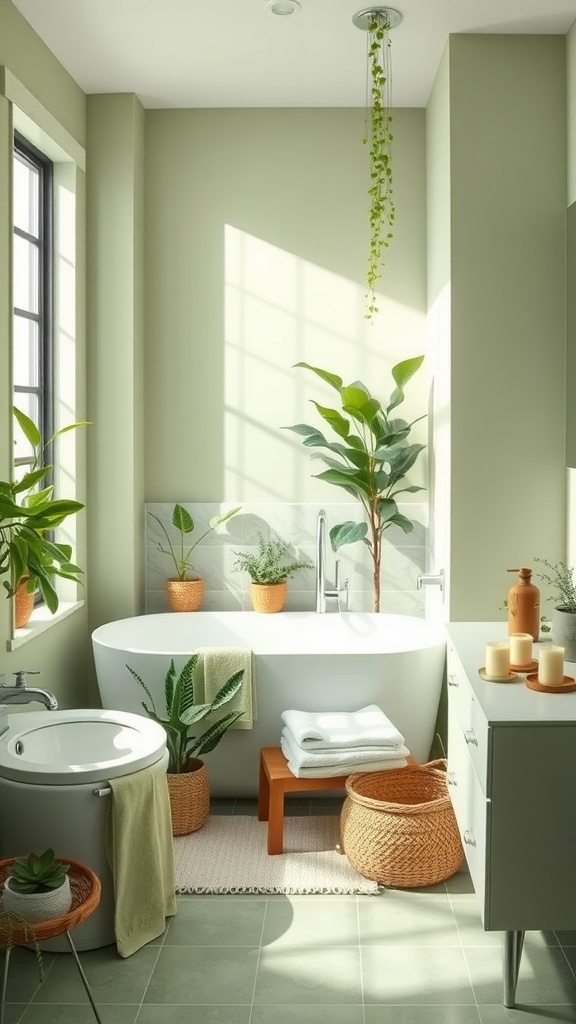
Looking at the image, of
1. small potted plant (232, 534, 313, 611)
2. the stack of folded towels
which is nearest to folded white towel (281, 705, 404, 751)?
the stack of folded towels

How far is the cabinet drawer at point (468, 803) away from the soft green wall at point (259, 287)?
1891mm

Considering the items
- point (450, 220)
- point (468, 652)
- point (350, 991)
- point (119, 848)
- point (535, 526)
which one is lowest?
point (350, 991)

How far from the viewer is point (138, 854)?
3.05 meters

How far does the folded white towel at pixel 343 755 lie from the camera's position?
3719 mm

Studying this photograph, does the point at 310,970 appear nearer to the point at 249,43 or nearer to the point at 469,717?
the point at 469,717

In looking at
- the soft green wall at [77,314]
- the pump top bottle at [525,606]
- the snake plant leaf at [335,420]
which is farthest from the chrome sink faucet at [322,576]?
the pump top bottle at [525,606]

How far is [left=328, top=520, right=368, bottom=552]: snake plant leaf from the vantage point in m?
4.66

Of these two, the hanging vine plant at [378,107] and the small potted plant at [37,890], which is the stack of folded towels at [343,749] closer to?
the small potted plant at [37,890]

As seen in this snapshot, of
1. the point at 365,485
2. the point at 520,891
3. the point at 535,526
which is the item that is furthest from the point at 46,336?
the point at 520,891

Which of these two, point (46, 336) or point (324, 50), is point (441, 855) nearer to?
point (46, 336)

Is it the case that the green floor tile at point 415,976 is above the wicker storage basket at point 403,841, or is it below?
below

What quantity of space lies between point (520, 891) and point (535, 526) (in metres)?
1.76

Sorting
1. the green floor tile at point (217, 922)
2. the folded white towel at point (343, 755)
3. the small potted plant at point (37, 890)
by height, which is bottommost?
the green floor tile at point (217, 922)

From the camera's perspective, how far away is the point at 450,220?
162 inches
